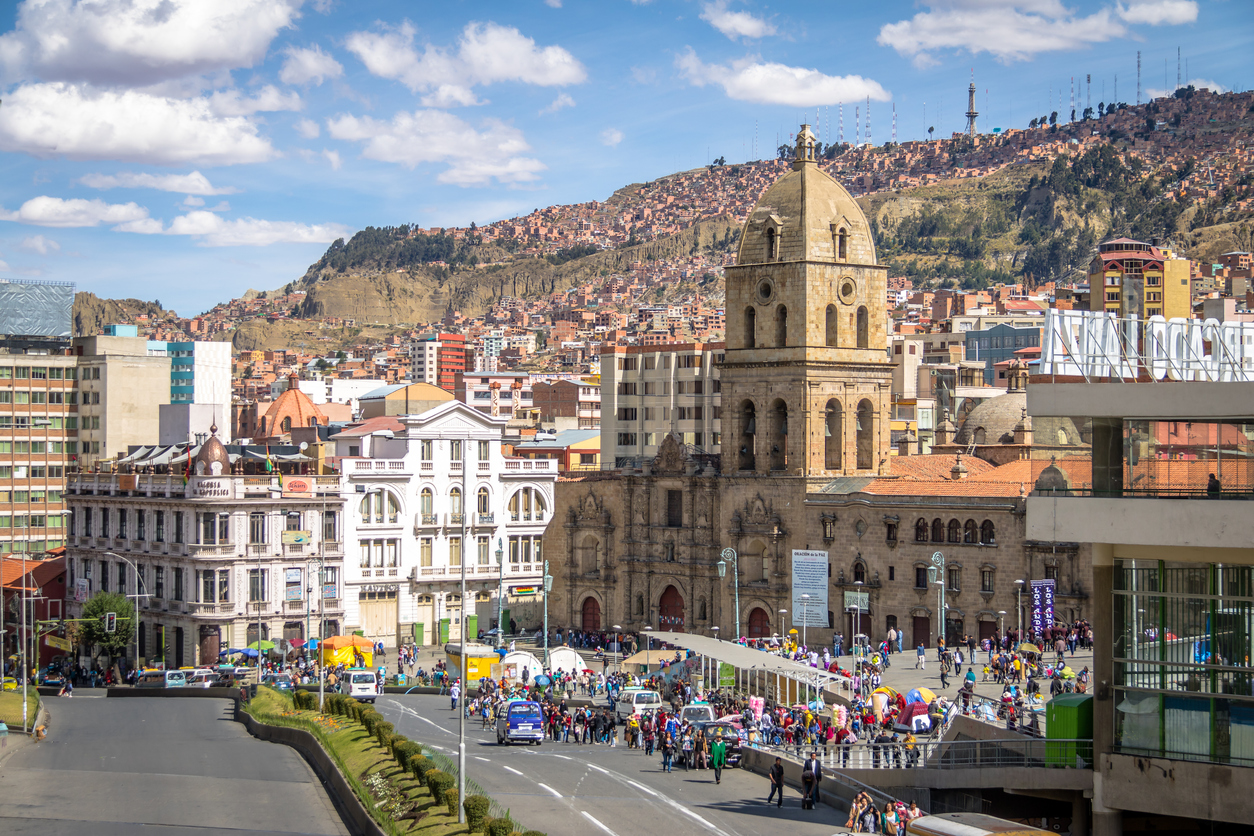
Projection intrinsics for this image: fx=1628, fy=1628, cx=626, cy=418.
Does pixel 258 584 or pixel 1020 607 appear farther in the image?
pixel 258 584

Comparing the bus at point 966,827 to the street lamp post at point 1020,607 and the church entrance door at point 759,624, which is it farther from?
the church entrance door at point 759,624

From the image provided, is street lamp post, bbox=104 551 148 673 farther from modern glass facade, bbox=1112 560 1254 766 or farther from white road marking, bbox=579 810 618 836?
modern glass facade, bbox=1112 560 1254 766

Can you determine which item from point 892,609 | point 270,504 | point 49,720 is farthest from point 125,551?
point 892,609

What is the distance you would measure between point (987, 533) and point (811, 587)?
795cm

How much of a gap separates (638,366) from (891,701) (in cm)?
7184

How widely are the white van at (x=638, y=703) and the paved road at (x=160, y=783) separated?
1093 cm

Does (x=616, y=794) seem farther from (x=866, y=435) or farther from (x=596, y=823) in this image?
(x=866, y=435)

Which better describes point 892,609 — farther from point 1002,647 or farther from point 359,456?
point 359,456

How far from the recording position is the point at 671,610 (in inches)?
3159

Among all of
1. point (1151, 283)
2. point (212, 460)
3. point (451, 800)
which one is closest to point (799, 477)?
point (212, 460)

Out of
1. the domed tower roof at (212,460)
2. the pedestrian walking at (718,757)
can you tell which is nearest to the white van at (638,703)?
the pedestrian walking at (718,757)

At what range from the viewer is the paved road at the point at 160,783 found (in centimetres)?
3697

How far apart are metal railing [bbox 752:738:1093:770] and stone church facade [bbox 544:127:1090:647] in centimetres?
2745

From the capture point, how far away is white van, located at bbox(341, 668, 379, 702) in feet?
191
